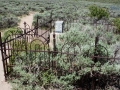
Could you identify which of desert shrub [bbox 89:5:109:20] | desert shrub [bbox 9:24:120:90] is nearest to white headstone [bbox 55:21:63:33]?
desert shrub [bbox 89:5:109:20]

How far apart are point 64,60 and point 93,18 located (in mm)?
8482

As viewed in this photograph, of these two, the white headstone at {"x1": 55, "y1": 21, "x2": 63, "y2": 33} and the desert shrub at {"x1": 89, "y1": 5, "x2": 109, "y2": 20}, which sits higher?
the desert shrub at {"x1": 89, "y1": 5, "x2": 109, "y2": 20}

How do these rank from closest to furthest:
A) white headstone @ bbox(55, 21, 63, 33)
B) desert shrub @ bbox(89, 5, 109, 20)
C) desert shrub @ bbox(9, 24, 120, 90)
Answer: desert shrub @ bbox(9, 24, 120, 90) → white headstone @ bbox(55, 21, 63, 33) → desert shrub @ bbox(89, 5, 109, 20)

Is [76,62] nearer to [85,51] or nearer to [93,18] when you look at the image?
[85,51]

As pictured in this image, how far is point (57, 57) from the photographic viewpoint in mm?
5375

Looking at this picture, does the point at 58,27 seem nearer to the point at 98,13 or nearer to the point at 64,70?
the point at 98,13

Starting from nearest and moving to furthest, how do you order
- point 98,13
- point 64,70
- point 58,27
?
point 64,70
point 58,27
point 98,13

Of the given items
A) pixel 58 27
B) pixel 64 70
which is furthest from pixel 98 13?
pixel 64 70

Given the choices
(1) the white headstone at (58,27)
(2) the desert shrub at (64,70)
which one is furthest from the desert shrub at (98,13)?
(2) the desert shrub at (64,70)

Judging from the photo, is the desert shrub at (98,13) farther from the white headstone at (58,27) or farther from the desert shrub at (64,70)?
the desert shrub at (64,70)

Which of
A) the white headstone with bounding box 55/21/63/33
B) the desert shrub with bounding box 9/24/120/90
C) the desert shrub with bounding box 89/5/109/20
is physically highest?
the desert shrub with bounding box 89/5/109/20

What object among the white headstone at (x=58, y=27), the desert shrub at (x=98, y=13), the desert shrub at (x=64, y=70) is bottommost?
the desert shrub at (x=64, y=70)

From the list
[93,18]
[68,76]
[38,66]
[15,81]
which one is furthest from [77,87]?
[93,18]

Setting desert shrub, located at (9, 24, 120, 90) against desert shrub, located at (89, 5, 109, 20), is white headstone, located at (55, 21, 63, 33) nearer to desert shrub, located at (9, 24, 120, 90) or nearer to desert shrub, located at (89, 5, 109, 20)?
desert shrub, located at (89, 5, 109, 20)
